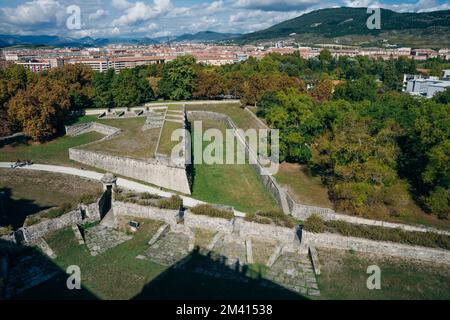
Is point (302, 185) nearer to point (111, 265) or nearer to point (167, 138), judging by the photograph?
point (167, 138)

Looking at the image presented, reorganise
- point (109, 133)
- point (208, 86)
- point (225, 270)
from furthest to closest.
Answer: point (208, 86)
point (109, 133)
point (225, 270)

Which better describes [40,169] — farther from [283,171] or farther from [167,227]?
[283,171]

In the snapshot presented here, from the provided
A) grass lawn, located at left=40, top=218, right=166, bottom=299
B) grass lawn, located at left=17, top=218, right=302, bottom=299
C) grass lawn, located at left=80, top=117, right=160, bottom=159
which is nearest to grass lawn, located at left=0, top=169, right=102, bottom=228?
grass lawn, located at left=40, top=218, right=166, bottom=299
